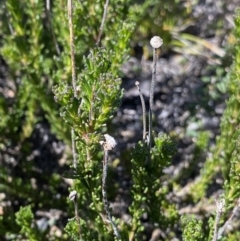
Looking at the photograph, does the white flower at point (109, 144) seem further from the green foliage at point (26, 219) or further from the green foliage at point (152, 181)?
the green foliage at point (26, 219)

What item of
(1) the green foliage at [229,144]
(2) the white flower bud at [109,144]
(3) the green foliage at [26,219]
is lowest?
(3) the green foliage at [26,219]

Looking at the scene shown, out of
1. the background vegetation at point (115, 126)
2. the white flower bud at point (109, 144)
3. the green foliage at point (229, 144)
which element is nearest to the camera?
the white flower bud at point (109, 144)

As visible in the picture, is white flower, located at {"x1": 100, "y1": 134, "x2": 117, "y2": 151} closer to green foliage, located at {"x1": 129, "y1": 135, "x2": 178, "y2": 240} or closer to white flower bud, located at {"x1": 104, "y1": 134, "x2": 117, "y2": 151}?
white flower bud, located at {"x1": 104, "y1": 134, "x2": 117, "y2": 151}

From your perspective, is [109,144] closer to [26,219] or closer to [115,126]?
[26,219]

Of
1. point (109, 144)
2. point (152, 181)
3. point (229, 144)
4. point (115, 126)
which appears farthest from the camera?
point (115, 126)

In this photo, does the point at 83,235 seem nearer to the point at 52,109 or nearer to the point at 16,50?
the point at 52,109

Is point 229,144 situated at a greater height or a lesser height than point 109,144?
greater

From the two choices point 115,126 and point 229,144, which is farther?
point 115,126

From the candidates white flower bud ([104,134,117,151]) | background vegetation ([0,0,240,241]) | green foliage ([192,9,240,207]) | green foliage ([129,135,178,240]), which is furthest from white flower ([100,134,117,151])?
green foliage ([192,9,240,207])

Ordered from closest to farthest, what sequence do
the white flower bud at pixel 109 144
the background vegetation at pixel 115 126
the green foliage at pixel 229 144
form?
1. the white flower bud at pixel 109 144
2. the background vegetation at pixel 115 126
3. the green foliage at pixel 229 144

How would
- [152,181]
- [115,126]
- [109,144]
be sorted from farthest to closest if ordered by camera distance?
[115,126], [152,181], [109,144]

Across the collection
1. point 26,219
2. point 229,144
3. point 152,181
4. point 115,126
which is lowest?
point 26,219

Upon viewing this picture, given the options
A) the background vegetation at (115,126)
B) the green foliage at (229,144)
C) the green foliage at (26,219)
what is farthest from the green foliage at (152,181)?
the green foliage at (26,219)

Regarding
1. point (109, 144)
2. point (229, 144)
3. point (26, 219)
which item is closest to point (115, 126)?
point (229, 144)
